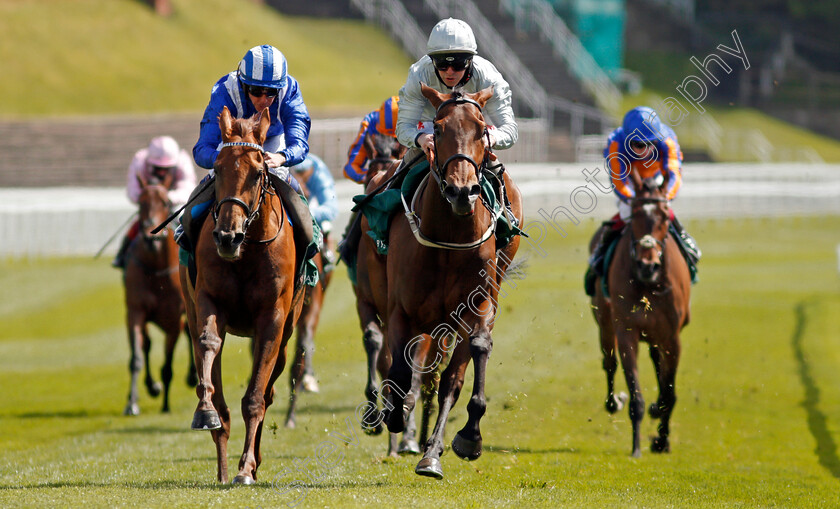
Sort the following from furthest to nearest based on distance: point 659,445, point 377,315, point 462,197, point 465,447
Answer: point 659,445 < point 377,315 < point 465,447 < point 462,197

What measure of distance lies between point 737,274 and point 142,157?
1503cm

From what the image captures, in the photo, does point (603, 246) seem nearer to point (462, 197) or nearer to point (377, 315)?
point (377, 315)

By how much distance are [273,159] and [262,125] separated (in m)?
0.25

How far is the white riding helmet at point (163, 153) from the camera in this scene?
477 inches

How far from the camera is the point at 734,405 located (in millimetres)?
12391

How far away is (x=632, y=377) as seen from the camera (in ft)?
32.3

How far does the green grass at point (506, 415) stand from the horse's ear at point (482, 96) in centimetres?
206

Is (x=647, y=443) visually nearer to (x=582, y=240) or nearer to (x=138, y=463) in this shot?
(x=138, y=463)

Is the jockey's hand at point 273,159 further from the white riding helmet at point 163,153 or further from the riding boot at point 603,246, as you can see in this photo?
the white riding helmet at point 163,153

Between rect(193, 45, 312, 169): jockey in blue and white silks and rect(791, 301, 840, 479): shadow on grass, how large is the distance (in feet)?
16.1

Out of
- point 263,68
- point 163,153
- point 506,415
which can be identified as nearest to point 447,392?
point 263,68

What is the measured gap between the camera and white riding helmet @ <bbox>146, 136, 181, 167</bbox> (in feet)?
39.8

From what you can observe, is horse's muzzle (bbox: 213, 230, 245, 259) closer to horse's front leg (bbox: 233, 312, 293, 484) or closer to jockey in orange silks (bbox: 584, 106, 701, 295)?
horse's front leg (bbox: 233, 312, 293, 484)

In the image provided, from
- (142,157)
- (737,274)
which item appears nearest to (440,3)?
(737,274)
